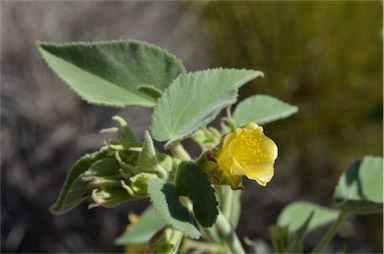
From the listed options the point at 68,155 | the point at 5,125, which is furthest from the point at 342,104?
the point at 5,125

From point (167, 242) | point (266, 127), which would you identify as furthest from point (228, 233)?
point (266, 127)

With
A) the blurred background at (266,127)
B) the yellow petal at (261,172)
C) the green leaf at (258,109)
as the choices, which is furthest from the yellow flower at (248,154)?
the blurred background at (266,127)

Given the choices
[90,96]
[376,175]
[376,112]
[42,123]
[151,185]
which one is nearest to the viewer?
[151,185]

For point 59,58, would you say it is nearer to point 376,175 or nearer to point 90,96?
point 90,96

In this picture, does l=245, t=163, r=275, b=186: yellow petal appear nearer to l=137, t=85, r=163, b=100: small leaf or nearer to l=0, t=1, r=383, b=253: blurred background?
l=137, t=85, r=163, b=100: small leaf

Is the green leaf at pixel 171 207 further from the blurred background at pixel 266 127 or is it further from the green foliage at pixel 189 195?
the blurred background at pixel 266 127

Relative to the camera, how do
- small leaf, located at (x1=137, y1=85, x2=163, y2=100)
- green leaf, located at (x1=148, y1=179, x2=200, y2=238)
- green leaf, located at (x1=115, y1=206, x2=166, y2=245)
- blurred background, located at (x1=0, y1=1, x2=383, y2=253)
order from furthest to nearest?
blurred background, located at (x1=0, y1=1, x2=383, y2=253) < green leaf, located at (x1=115, y1=206, x2=166, y2=245) < small leaf, located at (x1=137, y1=85, x2=163, y2=100) < green leaf, located at (x1=148, y1=179, x2=200, y2=238)

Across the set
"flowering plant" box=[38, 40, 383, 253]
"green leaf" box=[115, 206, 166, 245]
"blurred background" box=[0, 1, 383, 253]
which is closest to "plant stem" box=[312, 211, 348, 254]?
"flowering plant" box=[38, 40, 383, 253]

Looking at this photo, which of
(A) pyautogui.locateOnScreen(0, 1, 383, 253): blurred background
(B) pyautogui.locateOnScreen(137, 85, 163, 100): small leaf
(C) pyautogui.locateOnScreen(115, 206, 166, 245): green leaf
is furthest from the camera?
(A) pyautogui.locateOnScreen(0, 1, 383, 253): blurred background
